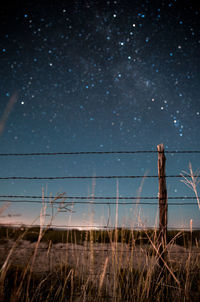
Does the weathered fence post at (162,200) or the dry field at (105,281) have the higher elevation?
the weathered fence post at (162,200)

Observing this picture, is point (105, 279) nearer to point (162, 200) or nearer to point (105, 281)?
point (105, 281)

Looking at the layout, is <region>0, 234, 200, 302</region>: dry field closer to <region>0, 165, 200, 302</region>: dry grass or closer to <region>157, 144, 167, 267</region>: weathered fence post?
<region>0, 165, 200, 302</region>: dry grass

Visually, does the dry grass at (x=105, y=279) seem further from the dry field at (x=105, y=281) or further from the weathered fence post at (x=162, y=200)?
the weathered fence post at (x=162, y=200)

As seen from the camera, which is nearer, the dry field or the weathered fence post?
the dry field

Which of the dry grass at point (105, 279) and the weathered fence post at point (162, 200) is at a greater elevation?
the weathered fence post at point (162, 200)

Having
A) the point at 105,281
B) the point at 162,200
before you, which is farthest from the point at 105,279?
the point at 162,200

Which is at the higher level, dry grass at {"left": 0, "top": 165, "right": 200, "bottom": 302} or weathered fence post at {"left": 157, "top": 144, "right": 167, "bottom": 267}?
weathered fence post at {"left": 157, "top": 144, "right": 167, "bottom": 267}

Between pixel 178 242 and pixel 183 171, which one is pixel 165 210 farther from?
pixel 178 242

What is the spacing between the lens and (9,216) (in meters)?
0.99

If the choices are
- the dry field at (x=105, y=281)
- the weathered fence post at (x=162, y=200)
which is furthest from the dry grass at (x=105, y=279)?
the weathered fence post at (x=162, y=200)

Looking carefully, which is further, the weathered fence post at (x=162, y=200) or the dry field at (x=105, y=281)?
the weathered fence post at (x=162, y=200)

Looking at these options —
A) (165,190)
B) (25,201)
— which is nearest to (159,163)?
(165,190)

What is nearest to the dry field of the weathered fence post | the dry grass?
the dry grass

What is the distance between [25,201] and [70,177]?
27.0 inches
